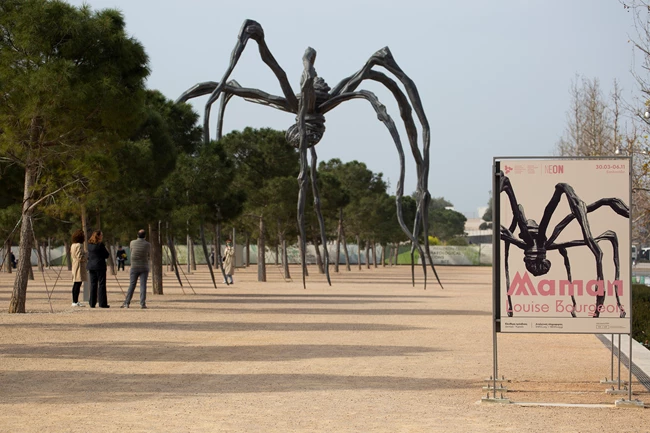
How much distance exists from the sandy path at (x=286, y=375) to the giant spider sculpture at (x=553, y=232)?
1347 mm

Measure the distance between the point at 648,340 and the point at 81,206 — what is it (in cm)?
1315

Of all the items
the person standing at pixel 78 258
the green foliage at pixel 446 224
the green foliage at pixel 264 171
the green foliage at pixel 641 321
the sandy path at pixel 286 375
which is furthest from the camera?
the green foliage at pixel 446 224

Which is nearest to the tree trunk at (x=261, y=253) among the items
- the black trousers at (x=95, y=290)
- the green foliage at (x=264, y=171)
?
the green foliage at (x=264, y=171)

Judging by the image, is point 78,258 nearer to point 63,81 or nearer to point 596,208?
point 63,81

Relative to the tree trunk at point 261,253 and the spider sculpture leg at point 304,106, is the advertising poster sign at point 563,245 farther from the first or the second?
the tree trunk at point 261,253

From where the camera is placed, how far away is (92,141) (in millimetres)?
20734

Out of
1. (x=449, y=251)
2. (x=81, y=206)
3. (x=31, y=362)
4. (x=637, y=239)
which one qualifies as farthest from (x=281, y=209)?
(x=449, y=251)

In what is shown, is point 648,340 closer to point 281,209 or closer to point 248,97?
point 248,97

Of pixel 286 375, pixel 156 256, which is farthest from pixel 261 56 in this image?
pixel 156 256

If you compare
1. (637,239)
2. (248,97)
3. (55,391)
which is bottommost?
(55,391)

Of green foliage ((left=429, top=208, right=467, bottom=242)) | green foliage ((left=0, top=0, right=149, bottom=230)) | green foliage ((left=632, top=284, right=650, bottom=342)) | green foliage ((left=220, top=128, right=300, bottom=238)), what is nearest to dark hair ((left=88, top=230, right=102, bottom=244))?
green foliage ((left=0, top=0, right=149, bottom=230))

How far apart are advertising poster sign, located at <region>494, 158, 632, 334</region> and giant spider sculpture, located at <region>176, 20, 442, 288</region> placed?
8331 mm

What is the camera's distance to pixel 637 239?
3316 cm

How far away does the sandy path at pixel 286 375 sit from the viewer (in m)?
8.42
